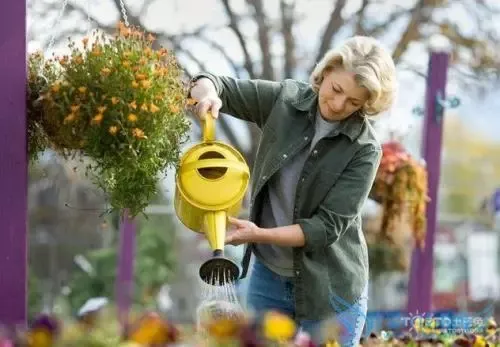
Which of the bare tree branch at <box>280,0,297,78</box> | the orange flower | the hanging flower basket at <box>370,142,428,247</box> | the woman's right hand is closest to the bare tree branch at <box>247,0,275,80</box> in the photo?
the bare tree branch at <box>280,0,297,78</box>

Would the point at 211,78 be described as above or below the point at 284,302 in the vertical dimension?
above

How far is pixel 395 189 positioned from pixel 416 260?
616 mm

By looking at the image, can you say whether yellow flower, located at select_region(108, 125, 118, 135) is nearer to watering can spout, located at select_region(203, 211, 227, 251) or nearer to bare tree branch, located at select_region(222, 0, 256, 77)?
watering can spout, located at select_region(203, 211, 227, 251)

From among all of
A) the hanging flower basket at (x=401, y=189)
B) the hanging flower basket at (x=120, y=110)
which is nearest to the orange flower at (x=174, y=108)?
the hanging flower basket at (x=120, y=110)

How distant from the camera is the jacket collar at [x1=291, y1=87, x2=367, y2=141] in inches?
113

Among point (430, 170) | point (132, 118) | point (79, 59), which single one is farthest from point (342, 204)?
point (430, 170)

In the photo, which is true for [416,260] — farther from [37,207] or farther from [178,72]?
[37,207]

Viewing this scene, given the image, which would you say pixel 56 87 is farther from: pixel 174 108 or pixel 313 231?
pixel 313 231

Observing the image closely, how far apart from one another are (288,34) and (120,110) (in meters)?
5.62

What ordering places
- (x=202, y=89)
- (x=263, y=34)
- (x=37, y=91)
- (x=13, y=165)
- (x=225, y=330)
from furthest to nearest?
1. (x=263, y=34)
2. (x=202, y=89)
3. (x=37, y=91)
4. (x=13, y=165)
5. (x=225, y=330)

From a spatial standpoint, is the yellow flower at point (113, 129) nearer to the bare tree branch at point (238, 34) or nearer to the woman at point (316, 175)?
the woman at point (316, 175)

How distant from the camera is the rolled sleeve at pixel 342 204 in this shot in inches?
109

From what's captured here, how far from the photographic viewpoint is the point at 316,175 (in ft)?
9.37

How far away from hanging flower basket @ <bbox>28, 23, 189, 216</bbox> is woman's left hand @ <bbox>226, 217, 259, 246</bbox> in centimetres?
22
